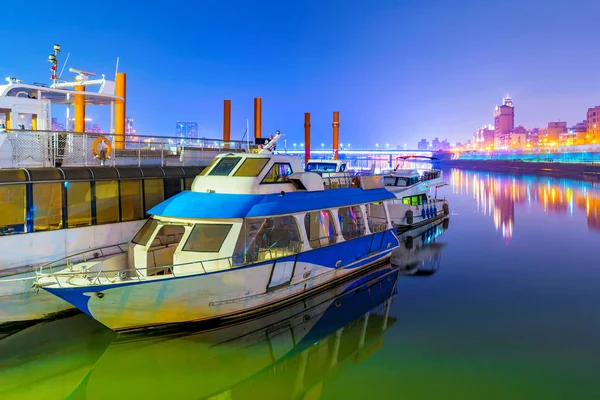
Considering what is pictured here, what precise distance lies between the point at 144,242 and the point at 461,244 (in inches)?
639

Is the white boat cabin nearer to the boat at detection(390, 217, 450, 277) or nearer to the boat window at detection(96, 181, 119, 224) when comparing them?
the boat window at detection(96, 181, 119, 224)

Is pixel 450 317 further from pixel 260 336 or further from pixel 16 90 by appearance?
pixel 16 90

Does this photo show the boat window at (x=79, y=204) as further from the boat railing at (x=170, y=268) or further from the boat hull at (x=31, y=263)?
the boat railing at (x=170, y=268)

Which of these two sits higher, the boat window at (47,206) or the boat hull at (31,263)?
the boat window at (47,206)

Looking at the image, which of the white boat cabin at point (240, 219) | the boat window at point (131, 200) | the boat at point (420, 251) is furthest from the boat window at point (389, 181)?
the boat window at point (131, 200)

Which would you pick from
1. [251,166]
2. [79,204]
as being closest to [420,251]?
[251,166]

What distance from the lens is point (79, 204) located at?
1210 cm

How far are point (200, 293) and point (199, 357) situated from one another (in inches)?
54.6

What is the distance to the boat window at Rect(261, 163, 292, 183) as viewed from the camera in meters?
12.7

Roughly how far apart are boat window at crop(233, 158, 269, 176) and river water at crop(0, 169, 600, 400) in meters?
3.90

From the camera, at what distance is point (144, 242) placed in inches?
460

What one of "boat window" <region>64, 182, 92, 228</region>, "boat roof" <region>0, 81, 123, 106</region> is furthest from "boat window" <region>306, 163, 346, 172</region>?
"boat window" <region>64, 182, 92, 228</region>

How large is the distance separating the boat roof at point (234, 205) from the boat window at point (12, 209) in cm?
298

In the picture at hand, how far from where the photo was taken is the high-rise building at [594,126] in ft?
436
